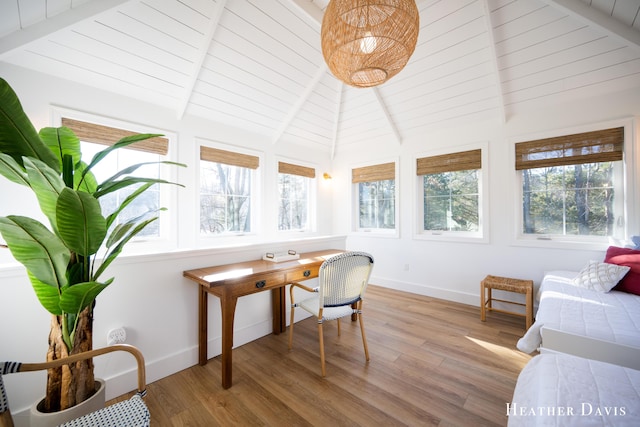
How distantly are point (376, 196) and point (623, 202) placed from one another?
291cm

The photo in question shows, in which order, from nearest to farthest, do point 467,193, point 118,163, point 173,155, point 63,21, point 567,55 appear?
point 63,21
point 567,55
point 118,163
point 173,155
point 467,193

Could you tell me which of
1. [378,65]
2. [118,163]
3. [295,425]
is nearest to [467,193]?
[378,65]

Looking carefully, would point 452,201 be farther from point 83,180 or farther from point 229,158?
point 83,180

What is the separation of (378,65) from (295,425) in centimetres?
219

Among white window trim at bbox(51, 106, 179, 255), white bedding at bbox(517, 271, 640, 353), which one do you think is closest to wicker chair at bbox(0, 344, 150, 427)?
white window trim at bbox(51, 106, 179, 255)

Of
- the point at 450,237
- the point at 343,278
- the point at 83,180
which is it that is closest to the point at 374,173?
the point at 450,237

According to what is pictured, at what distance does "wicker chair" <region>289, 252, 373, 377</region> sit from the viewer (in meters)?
1.90

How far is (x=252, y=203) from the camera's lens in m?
3.94

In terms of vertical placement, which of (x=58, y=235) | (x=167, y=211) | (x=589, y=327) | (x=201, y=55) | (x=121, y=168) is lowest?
(x=589, y=327)

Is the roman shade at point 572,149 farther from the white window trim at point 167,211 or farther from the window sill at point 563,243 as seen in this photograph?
the white window trim at point 167,211

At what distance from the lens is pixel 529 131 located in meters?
3.05

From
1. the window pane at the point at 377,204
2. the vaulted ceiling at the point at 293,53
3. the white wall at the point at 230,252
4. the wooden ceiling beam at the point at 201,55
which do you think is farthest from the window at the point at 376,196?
the wooden ceiling beam at the point at 201,55

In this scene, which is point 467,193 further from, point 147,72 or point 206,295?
point 147,72

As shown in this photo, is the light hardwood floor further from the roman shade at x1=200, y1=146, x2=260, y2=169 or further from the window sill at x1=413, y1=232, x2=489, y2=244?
the roman shade at x1=200, y1=146, x2=260, y2=169
